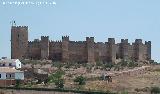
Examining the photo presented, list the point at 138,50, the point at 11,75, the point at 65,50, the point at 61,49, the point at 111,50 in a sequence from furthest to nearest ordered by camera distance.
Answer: the point at 138,50, the point at 111,50, the point at 61,49, the point at 65,50, the point at 11,75

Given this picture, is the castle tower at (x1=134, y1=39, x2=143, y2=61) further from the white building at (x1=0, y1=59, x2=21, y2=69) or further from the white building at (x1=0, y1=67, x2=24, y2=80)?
the white building at (x1=0, y1=67, x2=24, y2=80)

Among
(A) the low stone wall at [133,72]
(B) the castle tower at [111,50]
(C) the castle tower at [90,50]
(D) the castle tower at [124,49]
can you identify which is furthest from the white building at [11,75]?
(D) the castle tower at [124,49]

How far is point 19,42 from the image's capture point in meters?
77.3

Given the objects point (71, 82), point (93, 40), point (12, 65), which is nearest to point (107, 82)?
point (71, 82)

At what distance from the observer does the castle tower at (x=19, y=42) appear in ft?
253

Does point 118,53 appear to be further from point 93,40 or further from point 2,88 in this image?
point 2,88

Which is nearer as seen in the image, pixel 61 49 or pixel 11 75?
pixel 11 75

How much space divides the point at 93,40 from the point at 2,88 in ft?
91.9

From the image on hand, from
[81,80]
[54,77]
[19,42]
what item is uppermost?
[19,42]

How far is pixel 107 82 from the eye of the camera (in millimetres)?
57594

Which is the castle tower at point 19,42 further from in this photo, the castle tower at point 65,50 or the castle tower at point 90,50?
the castle tower at point 90,50

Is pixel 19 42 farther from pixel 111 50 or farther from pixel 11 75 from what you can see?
pixel 11 75

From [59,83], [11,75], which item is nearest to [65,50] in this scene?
[11,75]

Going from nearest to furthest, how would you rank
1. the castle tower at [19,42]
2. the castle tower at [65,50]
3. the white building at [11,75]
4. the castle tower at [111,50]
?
the white building at [11,75] < the castle tower at [65,50] < the castle tower at [19,42] < the castle tower at [111,50]
